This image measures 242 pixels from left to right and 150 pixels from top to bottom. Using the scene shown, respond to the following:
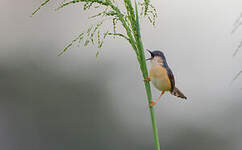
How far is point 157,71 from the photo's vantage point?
132 centimetres

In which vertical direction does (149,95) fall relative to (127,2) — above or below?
below

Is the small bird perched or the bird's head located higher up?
the bird's head

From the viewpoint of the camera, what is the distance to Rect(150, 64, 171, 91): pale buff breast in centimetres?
129

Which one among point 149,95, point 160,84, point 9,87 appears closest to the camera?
point 149,95

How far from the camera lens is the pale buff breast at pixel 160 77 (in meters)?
1.29

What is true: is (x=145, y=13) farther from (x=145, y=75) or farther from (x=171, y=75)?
(x=171, y=75)

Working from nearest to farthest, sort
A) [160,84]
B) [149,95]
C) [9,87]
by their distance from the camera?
[149,95] < [160,84] < [9,87]

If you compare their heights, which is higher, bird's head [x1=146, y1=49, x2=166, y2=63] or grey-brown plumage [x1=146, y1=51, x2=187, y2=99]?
bird's head [x1=146, y1=49, x2=166, y2=63]

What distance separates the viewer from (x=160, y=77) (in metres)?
1.31

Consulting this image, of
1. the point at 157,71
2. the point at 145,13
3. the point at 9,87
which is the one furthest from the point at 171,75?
the point at 9,87

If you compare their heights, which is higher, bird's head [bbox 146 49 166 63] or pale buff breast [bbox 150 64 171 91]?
bird's head [bbox 146 49 166 63]

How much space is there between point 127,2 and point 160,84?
53cm

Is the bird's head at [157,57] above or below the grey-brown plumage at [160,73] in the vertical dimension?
above

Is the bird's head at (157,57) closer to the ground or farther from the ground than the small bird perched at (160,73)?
farther from the ground
